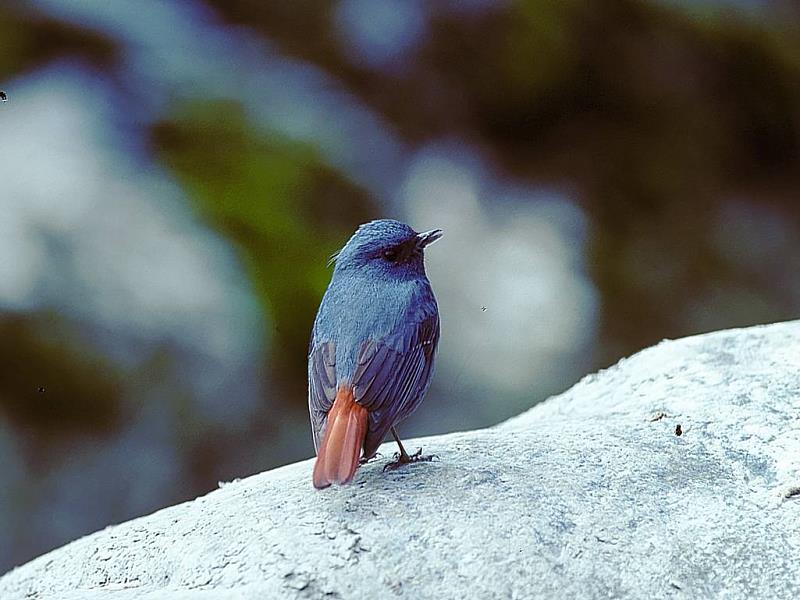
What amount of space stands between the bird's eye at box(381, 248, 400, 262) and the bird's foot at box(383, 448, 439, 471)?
0.52m

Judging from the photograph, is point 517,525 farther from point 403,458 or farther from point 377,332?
point 377,332

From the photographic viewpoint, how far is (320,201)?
18.4ft

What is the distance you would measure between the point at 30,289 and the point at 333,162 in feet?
6.34

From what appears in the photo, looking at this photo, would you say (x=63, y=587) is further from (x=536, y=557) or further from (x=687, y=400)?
(x=687, y=400)

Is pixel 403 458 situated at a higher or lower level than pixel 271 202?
lower

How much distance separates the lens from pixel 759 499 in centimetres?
215

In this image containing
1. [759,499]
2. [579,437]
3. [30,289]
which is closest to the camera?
[759,499]

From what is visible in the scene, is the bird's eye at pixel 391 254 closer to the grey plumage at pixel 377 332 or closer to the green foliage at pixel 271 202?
the grey plumage at pixel 377 332

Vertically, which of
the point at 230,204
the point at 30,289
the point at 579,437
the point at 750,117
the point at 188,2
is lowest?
the point at 579,437

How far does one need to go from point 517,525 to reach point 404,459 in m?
0.44

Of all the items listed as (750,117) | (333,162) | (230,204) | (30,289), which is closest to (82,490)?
(30,289)

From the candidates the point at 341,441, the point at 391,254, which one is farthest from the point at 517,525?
the point at 391,254

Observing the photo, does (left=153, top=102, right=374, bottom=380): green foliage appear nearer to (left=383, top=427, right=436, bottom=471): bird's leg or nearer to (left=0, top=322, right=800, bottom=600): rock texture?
(left=0, top=322, right=800, bottom=600): rock texture

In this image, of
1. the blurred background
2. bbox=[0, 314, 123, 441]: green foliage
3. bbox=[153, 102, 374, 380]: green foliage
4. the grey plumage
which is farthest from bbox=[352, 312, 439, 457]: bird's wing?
bbox=[0, 314, 123, 441]: green foliage
